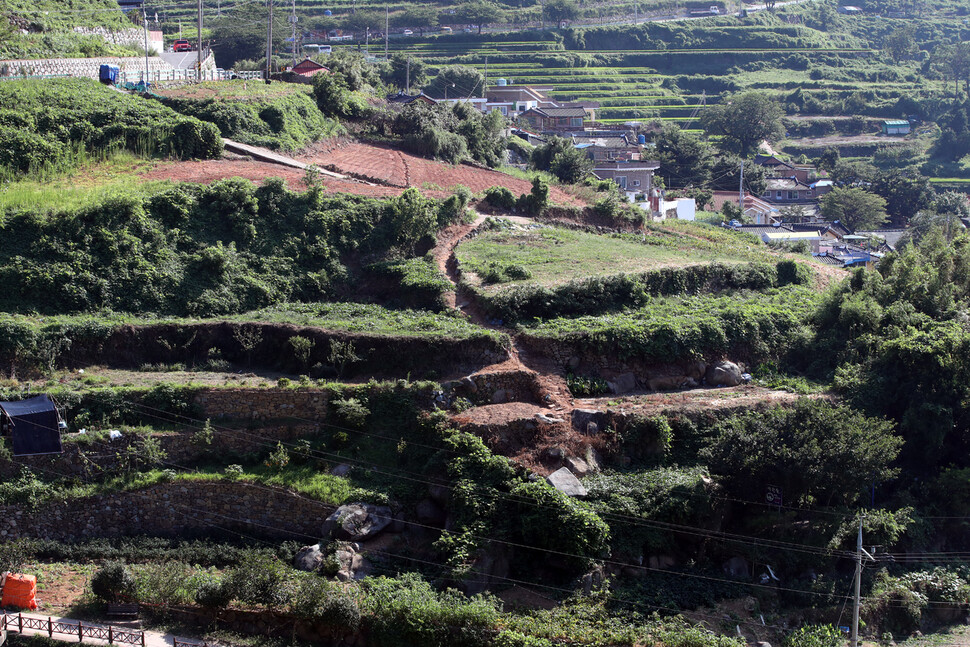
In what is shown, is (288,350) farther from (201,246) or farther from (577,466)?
(577,466)

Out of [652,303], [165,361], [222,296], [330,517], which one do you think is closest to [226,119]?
[222,296]

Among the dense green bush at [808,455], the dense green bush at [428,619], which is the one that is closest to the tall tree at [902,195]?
the dense green bush at [808,455]

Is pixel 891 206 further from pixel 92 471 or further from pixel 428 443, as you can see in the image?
pixel 92 471

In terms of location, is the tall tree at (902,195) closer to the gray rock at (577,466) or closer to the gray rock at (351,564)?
the gray rock at (577,466)

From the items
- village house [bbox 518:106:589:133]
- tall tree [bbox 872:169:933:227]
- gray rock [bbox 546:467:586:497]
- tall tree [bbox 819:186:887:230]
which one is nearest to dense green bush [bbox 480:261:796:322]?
gray rock [bbox 546:467:586:497]

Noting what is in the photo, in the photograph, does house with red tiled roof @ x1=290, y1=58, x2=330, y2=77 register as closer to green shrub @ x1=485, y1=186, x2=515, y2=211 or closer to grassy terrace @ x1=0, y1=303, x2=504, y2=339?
green shrub @ x1=485, y1=186, x2=515, y2=211

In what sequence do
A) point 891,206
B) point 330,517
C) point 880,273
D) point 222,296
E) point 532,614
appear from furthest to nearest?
point 891,206, point 880,273, point 222,296, point 330,517, point 532,614
